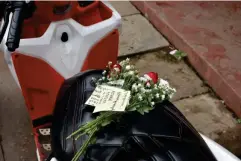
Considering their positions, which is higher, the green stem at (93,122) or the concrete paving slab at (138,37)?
the green stem at (93,122)

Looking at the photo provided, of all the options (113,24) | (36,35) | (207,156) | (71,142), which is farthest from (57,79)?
(207,156)

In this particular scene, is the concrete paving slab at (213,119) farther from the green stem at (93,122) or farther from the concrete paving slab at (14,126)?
the green stem at (93,122)

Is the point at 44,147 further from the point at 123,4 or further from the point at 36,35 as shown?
the point at 123,4

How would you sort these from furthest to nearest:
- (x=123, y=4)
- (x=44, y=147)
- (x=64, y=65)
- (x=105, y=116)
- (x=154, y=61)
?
(x=123, y=4) → (x=154, y=61) → (x=44, y=147) → (x=64, y=65) → (x=105, y=116)

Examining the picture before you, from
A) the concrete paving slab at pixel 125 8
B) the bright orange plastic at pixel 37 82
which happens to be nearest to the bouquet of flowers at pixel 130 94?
the bright orange plastic at pixel 37 82

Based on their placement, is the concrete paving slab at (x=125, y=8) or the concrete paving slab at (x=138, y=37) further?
the concrete paving slab at (x=125, y=8)

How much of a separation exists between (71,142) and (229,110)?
62.9 inches

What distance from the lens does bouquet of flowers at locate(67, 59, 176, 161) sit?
1.18 meters

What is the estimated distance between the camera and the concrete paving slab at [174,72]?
275 cm

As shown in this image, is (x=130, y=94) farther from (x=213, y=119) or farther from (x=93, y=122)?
(x=213, y=119)

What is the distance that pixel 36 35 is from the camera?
191cm

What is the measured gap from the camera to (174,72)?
292cm

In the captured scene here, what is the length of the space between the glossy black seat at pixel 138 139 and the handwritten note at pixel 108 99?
4 centimetres

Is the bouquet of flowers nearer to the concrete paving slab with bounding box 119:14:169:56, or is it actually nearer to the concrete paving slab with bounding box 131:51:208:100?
the concrete paving slab with bounding box 131:51:208:100
